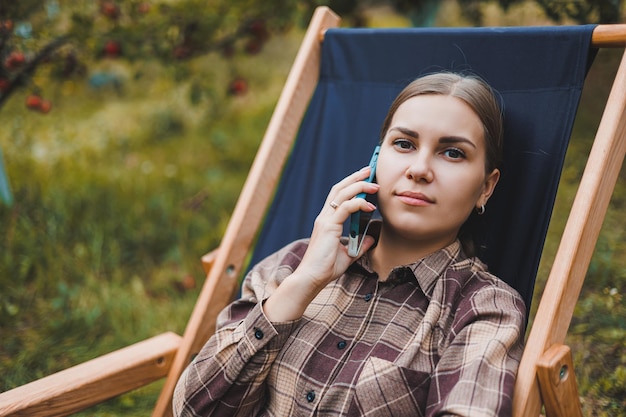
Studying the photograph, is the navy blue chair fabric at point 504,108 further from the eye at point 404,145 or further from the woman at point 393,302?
the eye at point 404,145

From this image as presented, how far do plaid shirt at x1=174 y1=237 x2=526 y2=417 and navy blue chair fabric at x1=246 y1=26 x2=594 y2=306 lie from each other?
218 mm

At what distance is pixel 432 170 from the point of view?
1533 millimetres

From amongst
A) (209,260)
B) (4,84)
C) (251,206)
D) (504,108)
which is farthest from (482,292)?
(4,84)

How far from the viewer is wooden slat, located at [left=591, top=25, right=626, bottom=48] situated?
161 cm

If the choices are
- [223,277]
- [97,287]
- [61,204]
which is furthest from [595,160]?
[61,204]

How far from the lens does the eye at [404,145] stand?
161 centimetres

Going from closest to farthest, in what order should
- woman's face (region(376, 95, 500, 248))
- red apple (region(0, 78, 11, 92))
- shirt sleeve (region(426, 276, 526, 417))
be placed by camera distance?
shirt sleeve (region(426, 276, 526, 417)) → woman's face (region(376, 95, 500, 248)) → red apple (region(0, 78, 11, 92))

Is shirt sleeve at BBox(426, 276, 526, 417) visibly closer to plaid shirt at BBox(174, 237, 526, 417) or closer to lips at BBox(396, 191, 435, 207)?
plaid shirt at BBox(174, 237, 526, 417)

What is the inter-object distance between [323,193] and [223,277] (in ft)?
1.55

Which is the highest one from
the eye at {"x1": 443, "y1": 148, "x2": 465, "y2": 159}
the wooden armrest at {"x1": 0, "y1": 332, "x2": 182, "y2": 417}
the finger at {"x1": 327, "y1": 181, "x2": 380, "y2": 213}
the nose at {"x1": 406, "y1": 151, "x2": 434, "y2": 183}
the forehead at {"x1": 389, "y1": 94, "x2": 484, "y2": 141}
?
the forehead at {"x1": 389, "y1": 94, "x2": 484, "y2": 141}

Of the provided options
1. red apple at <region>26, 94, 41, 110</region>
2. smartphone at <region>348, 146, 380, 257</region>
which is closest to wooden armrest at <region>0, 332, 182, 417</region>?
smartphone at <region>348, 146, 380, 257</region>

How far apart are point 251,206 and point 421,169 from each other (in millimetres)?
799

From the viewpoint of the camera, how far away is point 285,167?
2367 mm

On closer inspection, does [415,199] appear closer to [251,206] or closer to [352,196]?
[352,196]
